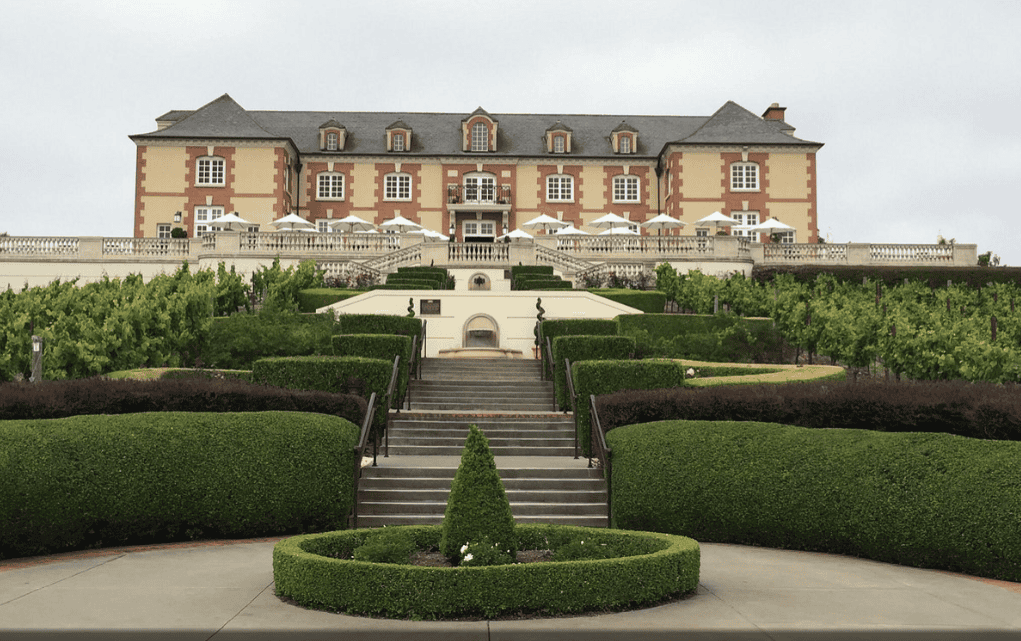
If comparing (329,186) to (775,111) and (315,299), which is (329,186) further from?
(775,111)

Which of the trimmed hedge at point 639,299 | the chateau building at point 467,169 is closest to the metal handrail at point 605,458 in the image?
the trimmed hedge at point 639,299

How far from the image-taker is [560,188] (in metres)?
53.4

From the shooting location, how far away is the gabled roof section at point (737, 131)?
166ft

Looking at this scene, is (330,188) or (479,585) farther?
(330,188)

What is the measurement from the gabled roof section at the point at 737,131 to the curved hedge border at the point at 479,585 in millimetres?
44776

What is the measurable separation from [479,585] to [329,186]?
4790 centimetres

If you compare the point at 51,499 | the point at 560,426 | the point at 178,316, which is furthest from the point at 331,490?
the point at 178,316

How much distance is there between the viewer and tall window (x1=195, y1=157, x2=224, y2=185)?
49.7 m

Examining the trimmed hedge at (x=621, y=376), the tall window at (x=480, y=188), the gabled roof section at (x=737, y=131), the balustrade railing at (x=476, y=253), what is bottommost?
the trimmed hedge at (x=621, y=376)

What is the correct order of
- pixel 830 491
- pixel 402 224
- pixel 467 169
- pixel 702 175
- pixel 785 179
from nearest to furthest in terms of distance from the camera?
pixel 830 491, pixel 402 224, pixel 702 175, pixel 785 179, pixel 467 169

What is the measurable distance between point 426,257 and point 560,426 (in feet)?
71.1

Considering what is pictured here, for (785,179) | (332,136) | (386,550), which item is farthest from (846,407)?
(332,136)

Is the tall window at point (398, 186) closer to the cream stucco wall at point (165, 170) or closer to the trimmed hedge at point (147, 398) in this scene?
the cream stucco wall at point (165, 170)

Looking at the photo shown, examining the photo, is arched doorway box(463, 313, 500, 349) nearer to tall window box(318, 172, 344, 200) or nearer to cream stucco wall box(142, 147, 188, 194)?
tall window box(318, 172, 344, 200)
